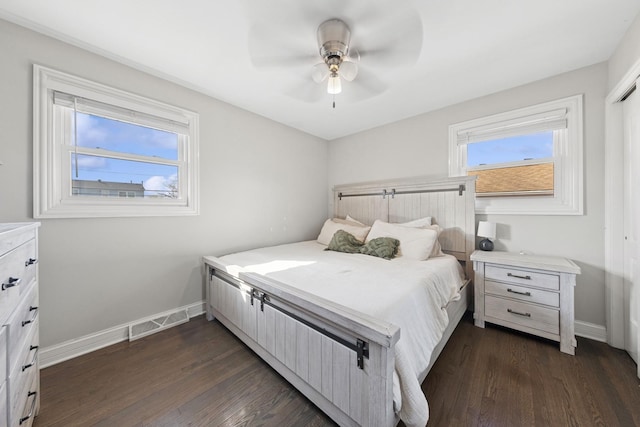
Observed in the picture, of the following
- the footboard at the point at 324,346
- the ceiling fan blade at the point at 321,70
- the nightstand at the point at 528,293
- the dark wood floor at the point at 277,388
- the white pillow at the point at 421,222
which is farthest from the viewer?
the white pillow at the point at 421,222

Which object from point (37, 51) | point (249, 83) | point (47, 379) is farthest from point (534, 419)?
point (37, 51)

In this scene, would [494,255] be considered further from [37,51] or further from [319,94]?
[37,51]

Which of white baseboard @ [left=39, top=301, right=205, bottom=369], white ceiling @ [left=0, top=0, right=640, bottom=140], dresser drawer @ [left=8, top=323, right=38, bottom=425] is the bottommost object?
white baseboard @ [left=39, top=301, right=205, bottom=369]

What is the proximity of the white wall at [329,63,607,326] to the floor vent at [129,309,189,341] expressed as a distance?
126 inches

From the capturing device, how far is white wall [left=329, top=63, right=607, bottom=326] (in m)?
2.04

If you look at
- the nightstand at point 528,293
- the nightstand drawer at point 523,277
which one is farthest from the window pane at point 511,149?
the nightstand drawer at point 523,277

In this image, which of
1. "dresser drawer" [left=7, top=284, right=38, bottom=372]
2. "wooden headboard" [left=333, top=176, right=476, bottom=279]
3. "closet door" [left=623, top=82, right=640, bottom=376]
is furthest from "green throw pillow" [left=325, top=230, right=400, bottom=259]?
"dresser drawer" [left=7, top=284, right=38, bottom=372]

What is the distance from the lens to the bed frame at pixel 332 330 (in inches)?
41.2

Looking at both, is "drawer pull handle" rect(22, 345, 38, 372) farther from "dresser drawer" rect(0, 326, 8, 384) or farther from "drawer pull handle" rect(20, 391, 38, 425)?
"dresser drawer" rect(0, 326, 8, 384)

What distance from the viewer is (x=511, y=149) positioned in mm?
2508

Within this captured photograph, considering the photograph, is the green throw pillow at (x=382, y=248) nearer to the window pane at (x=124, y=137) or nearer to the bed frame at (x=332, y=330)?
the bed frame at (x=332, y=330)

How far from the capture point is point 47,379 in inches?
63.1

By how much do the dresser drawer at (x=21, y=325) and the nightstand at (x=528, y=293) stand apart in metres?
3.11

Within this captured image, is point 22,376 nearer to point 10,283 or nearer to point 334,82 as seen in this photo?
point 10,283
